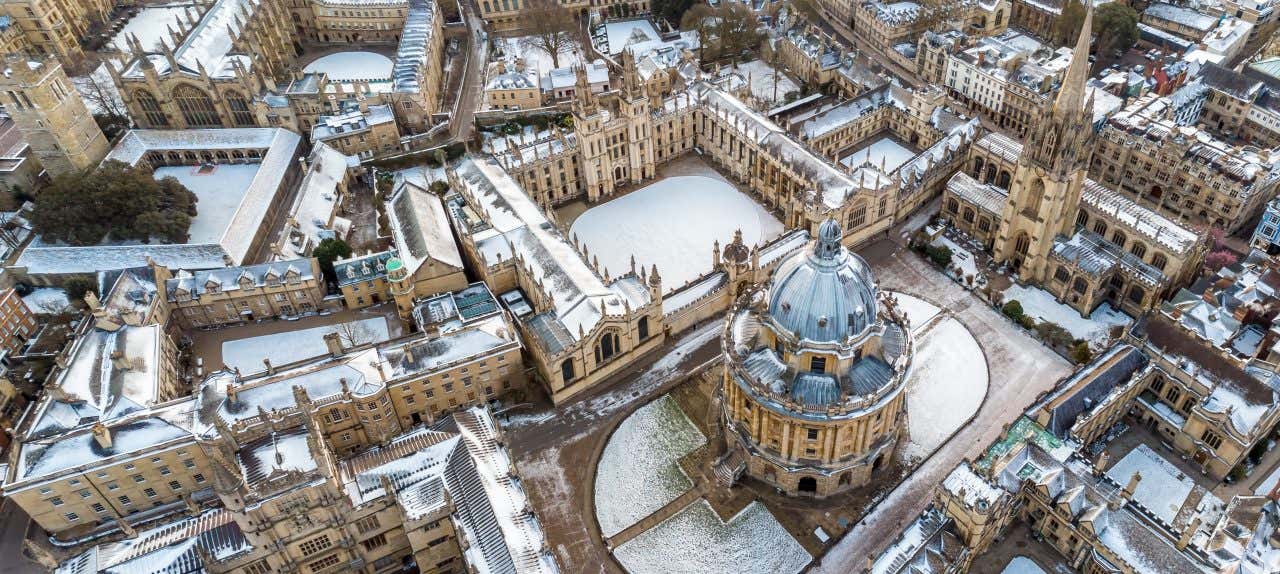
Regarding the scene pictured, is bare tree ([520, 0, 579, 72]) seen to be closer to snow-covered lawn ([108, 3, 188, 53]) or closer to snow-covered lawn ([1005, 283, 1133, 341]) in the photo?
snow-covered lawn ([108, 3, 188, 53])

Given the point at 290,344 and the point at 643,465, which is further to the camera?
the point at 290,344

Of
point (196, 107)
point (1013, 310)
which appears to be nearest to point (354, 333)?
point (196, 107)

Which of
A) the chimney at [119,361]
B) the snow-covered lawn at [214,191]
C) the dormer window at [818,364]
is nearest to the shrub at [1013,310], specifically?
the dormer window at [818,364]

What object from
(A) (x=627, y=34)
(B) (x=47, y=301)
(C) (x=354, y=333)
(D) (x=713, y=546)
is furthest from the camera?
(A) (x=627, y=34)

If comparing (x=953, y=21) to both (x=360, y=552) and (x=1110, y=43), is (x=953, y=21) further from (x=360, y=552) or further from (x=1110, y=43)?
(x=360, y=552)

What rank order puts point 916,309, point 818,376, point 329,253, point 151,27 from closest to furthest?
point 818,376
point 916,309
point 329,253
point 151,27

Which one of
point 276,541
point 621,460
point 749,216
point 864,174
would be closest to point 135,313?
point 276,541

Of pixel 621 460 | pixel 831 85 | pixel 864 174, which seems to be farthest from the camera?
Answer: pixel 831 85

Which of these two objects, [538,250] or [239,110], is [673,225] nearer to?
[538,250]
